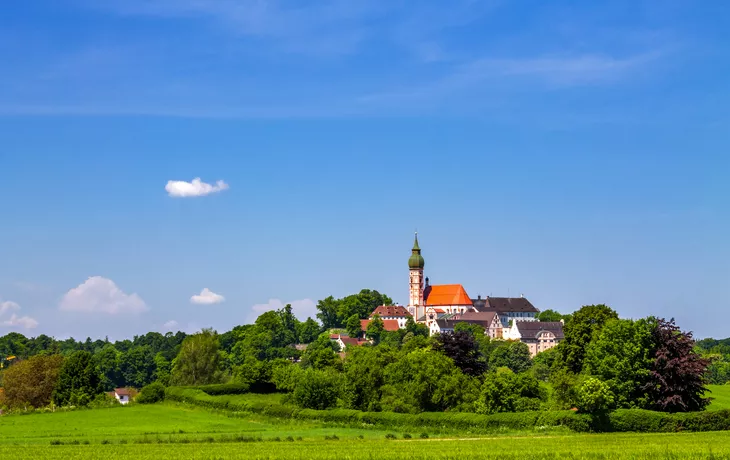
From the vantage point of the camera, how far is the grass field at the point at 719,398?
268 ft

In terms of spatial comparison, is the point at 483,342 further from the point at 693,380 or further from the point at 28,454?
the point at 28,454

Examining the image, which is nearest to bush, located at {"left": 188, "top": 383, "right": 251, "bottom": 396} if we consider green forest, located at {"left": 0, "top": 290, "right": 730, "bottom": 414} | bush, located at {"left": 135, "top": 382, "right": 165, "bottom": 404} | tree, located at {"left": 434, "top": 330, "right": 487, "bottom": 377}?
green forest, located at {"left": 0, "top": 290, "right": 730, "bottom": 414}

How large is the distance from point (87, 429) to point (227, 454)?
25.1 m

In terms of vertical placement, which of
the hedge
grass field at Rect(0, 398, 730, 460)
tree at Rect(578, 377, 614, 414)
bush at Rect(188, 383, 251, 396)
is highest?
bush at Rect(188, 383, 251, 396)

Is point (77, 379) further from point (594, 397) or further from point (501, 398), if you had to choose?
point (594, 397)

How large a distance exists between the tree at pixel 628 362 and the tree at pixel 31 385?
6438 cm

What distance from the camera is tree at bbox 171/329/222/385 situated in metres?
122

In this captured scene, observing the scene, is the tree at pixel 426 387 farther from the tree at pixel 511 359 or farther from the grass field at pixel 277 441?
the tree at pixel 511 359

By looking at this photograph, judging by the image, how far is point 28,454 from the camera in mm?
47781

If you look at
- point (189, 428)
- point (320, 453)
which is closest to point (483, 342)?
point (189, 428)

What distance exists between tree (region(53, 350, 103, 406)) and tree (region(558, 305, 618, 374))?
5252 centimetres

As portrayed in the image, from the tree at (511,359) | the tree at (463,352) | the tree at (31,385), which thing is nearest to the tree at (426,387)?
the tree at (463,352)

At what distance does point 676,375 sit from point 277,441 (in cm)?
3204

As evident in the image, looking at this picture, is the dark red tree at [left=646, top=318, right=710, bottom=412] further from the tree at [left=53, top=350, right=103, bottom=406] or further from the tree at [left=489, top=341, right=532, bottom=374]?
the tree at [left=489, top=341, right=532, bottom=374]
